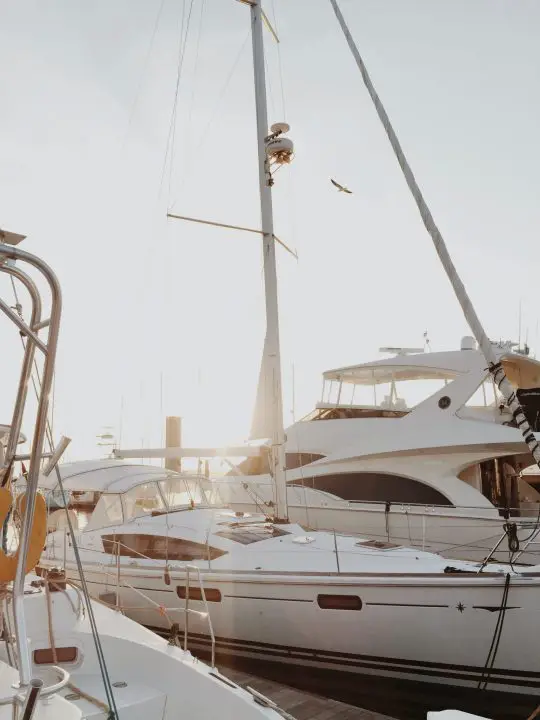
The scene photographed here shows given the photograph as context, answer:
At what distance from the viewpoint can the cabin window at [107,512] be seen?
27.9ft

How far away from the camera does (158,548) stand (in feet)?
25.3

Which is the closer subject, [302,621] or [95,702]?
[95,702]

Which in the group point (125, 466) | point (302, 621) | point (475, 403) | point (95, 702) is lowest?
point (302, 621)

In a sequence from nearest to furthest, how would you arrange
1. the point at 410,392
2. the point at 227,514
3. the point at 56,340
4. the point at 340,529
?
the point at 56,340 → the point at 227,514 → the point at 340,529 → the point at 410,392

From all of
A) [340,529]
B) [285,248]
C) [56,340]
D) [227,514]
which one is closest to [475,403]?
[340,529]

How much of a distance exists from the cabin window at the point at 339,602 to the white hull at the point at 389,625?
4cm

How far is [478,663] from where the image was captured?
5.72 meters

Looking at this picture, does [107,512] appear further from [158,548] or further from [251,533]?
[251,533]

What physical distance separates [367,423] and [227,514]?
4664 millimetres

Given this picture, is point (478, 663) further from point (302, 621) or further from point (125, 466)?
point (125, 466)

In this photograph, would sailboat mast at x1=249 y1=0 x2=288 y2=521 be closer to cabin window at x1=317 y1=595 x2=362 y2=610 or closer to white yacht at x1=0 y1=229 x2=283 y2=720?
cabin window at x1=317 y1=595 x2=362 y2=610

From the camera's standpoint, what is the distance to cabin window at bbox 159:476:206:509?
29.4ft

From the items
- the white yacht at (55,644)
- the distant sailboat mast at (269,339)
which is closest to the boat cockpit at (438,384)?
the distant sailboat mast at (269,339)

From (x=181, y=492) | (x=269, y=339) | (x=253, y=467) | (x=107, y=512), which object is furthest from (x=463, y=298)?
(x=253, y=467)
